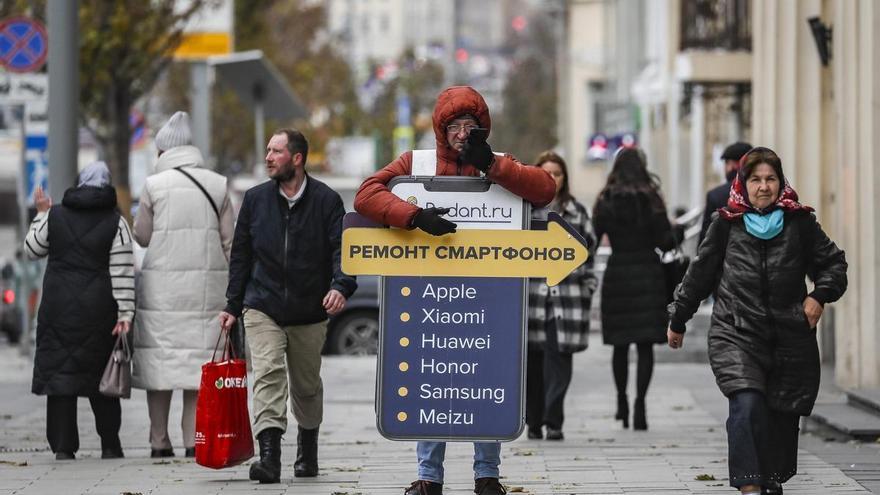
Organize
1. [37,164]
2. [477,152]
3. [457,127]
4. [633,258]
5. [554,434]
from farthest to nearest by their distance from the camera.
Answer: [37,164]
[633,258]
[554,434]
[457,127]
[477,152]

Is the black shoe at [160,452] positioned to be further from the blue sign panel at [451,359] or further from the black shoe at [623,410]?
the blue sign panel at [451,359]

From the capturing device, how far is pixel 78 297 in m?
11.7

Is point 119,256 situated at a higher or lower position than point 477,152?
lower

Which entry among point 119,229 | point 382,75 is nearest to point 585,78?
point 382,75

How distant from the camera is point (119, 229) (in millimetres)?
11766

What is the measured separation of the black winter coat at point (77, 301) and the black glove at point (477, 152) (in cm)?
391

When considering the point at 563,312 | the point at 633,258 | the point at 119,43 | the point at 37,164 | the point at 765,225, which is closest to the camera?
the point at 765,225

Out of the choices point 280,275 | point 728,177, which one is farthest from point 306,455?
point 728,177

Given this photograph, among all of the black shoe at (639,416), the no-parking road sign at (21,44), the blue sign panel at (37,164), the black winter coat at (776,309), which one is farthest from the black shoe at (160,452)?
the blue sign panel at (37,164)

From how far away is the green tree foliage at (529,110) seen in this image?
83.9 meters

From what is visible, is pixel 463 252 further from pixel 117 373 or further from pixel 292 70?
pixel 292 70

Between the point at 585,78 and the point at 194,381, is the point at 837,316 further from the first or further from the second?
the point at 585,78

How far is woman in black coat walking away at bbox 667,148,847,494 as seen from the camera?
28.5 ft

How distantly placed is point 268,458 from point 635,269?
12.8 ft
